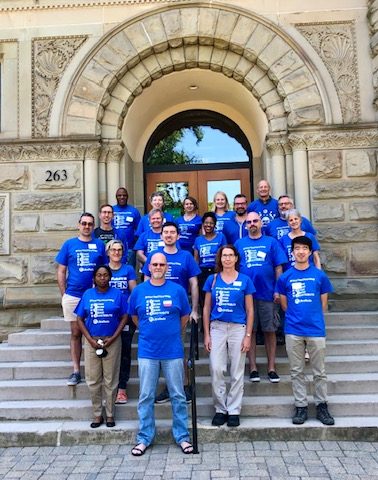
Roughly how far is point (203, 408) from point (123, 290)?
154 cm

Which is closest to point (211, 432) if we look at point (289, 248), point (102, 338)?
point (102, 338)

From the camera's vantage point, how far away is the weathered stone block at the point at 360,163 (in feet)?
24.9

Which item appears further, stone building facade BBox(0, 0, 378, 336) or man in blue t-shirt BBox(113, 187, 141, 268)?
stone building facade BBox(0, 0, 378, 336)

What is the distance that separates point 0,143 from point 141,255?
152 inches

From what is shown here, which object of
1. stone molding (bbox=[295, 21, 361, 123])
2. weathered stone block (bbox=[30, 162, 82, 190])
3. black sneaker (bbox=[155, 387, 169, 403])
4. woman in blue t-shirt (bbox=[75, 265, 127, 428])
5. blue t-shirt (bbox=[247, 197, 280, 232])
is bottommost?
black sneaker (bbox=[155, 387, 169, 403])

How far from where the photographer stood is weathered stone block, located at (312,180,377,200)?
7.59 m

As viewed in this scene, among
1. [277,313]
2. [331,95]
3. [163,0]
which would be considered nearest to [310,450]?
[277,313]

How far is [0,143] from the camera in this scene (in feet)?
25.7

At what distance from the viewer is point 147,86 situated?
8.31 m

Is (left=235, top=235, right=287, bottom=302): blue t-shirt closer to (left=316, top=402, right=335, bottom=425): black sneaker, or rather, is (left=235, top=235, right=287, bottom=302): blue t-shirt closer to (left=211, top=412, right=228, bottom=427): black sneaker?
(left=316, top=402, right=335, bottom=425): black sneaker

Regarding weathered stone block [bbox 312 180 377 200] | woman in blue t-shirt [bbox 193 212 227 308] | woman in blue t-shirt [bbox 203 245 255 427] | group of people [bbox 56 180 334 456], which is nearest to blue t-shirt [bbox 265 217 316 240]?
group of people [bbox 56 180 334 456]

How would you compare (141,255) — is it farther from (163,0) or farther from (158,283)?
(163,0)

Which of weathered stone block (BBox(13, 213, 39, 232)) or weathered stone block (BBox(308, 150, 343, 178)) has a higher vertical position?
weathered stone block (BBox(308, 150, 343, 178))

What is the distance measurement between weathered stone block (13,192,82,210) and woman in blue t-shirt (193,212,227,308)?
2938mm
